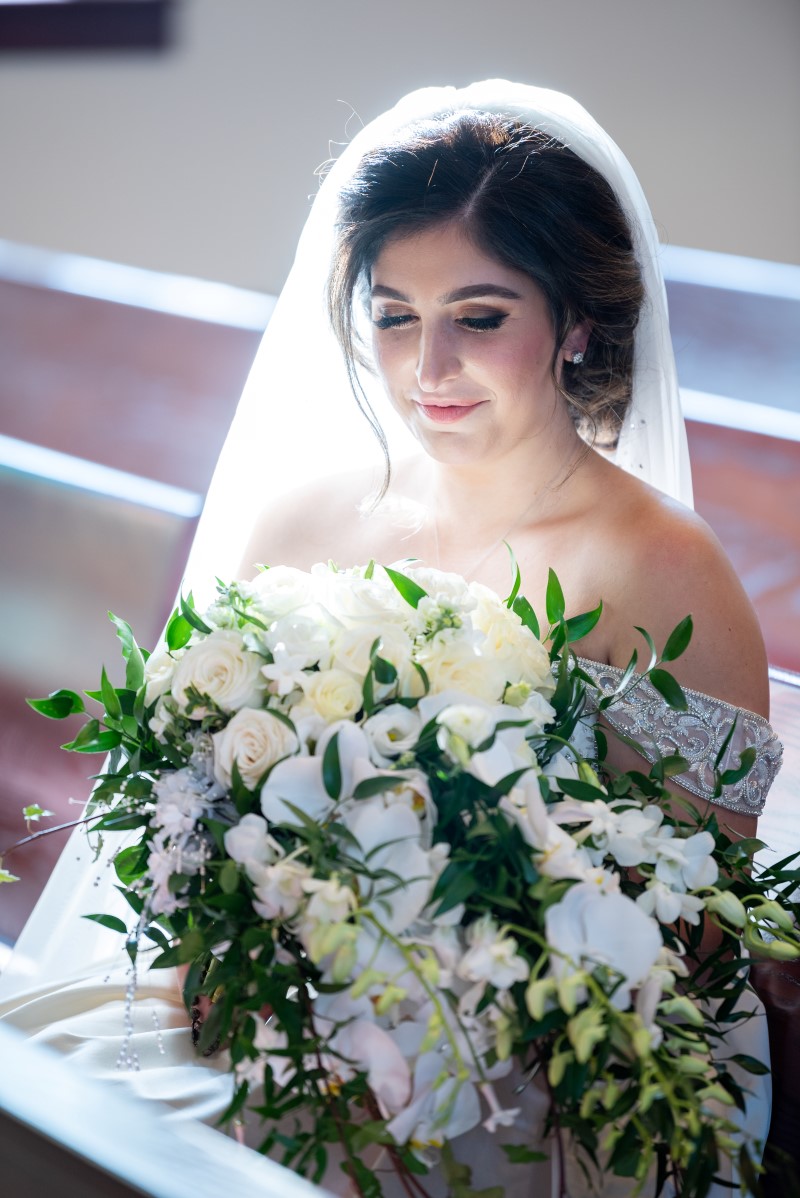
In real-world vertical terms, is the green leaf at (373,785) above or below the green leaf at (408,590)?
below

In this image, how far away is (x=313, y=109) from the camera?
289cm

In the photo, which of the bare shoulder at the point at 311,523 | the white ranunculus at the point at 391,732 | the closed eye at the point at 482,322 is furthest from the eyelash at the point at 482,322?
the white ranunculus at the point at 391,732

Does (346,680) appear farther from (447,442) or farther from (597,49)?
(597,49)

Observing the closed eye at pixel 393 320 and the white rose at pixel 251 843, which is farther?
the closed eye at pixel 393 320

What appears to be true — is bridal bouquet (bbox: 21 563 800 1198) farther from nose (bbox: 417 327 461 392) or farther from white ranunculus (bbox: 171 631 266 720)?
nose (bbox: 417 327 461 392)

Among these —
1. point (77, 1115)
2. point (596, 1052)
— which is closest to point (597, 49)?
point (596, 1052)

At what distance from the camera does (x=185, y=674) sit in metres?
0.94

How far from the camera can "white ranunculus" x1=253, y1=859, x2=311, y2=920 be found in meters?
0.79

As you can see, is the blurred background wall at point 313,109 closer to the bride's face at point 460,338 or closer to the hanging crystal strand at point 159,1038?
the bride's face at point 460,338

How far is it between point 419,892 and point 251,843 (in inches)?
5.1

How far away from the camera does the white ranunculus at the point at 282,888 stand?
787 millimetres

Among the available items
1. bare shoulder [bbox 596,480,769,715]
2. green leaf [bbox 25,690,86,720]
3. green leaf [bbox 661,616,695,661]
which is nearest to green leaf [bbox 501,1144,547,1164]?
green leaf [bbox 661,616,695,661]

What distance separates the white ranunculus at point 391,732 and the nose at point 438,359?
0.67 meters

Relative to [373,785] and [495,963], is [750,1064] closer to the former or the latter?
[495,963]
